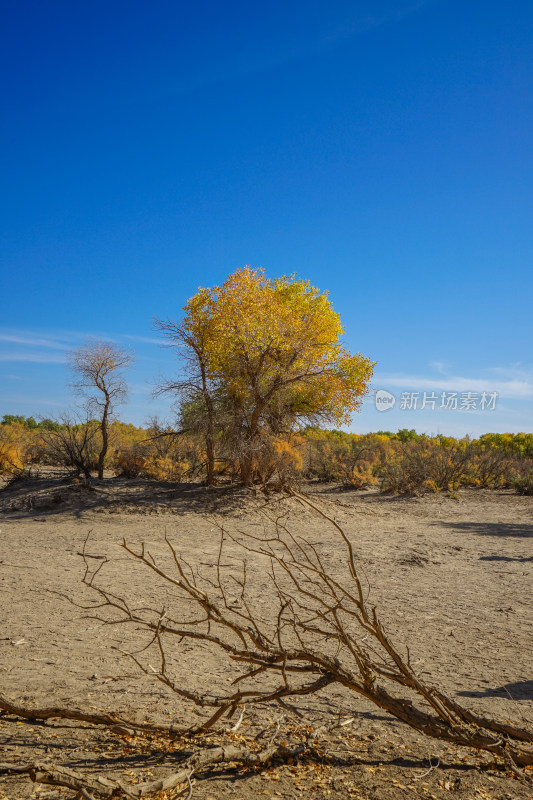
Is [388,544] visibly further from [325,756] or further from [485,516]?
[325,756]

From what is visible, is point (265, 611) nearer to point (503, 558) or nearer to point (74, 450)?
point (503, 558)

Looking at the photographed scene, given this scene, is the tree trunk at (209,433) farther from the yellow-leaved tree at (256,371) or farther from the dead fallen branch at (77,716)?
the dead fallen branch at (77,716)

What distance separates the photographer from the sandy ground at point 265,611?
3.24 m

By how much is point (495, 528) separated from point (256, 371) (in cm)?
736

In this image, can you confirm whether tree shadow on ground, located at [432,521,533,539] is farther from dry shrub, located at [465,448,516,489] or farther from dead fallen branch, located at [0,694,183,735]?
dead fallen branch, located at [0,694,183,735]

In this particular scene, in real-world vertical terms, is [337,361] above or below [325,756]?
above

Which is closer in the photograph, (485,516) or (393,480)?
(485,516)

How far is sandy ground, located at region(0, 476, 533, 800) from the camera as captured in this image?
10.6ft

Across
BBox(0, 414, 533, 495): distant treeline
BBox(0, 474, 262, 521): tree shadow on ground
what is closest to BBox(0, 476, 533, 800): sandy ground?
BBox(0, 474, 262, 521): tree shadow on ground

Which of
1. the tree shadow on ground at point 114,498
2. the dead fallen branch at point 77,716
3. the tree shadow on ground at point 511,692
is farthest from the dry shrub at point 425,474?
the dead fallen branch at point 77,716

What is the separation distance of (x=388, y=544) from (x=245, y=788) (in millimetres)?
8924

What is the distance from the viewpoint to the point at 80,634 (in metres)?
5.89

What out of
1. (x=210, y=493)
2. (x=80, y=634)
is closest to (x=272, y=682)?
(x=80, y=634)

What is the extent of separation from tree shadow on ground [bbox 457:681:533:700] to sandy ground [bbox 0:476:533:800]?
0.04 feet
